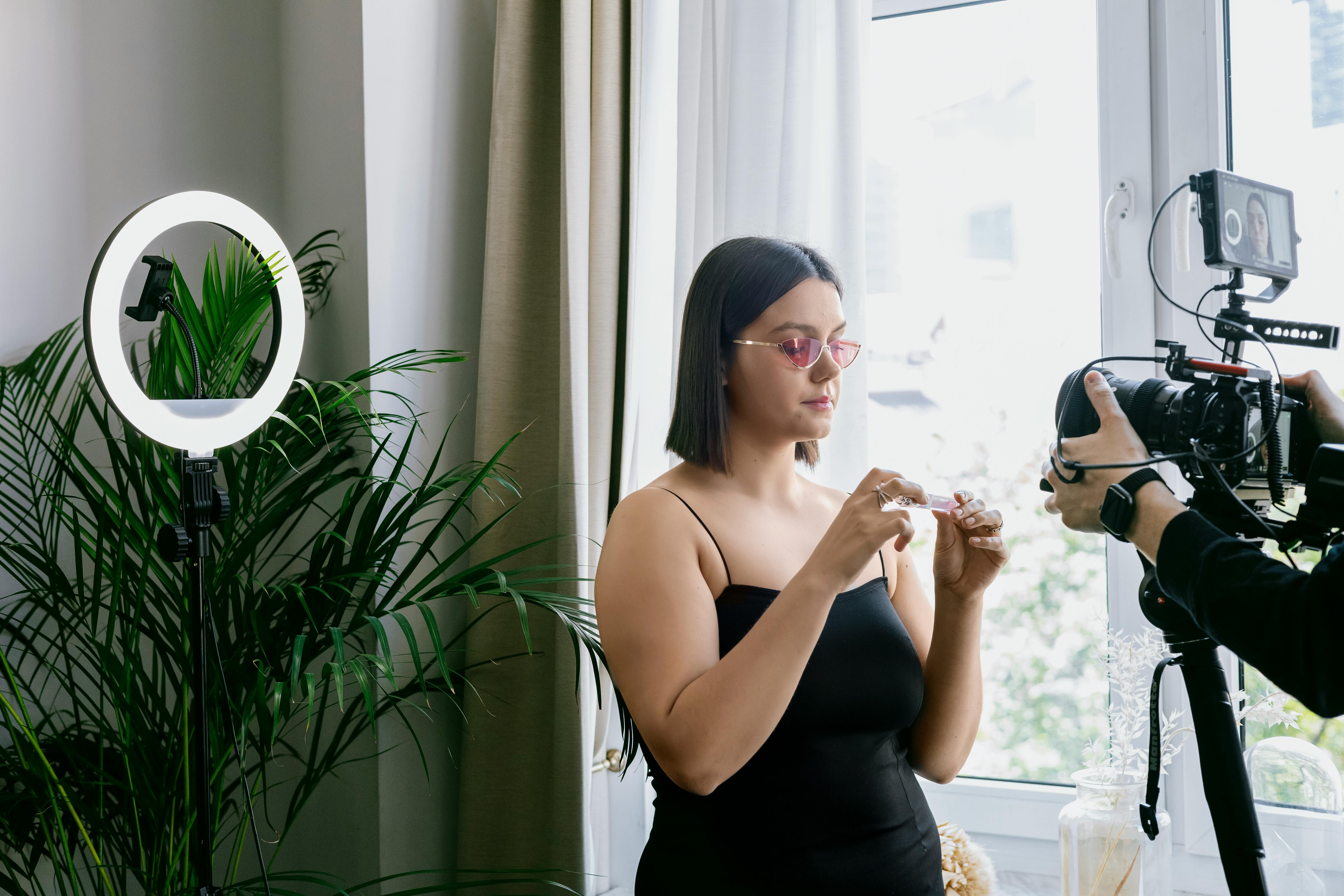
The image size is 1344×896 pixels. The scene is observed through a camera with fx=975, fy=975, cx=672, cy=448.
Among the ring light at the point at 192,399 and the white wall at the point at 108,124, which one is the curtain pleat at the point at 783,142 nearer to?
the ring light at the point at 192,399

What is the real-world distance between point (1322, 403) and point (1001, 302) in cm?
86

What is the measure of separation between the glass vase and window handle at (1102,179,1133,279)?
0.81 meters

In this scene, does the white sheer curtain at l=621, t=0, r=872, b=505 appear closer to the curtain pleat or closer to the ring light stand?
the curtain pleat

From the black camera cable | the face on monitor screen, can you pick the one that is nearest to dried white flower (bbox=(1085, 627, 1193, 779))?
the face on monitor screen

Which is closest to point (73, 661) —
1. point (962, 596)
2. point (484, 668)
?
point (484, 668)

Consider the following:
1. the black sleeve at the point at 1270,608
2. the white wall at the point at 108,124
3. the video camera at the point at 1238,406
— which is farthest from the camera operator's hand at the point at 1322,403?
the white wall at the point at 108,124

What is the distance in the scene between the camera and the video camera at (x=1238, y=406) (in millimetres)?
958

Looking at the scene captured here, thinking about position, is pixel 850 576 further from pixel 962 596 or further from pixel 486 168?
pixel 486 168

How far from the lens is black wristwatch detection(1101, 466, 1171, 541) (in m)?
0.98

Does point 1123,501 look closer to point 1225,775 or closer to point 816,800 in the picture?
point 1225,775

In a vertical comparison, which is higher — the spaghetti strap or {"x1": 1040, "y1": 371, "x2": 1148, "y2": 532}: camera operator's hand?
{"x1": 1040, "y1": 371, "x2": 1148, "y2": 532}: camera operator's hand

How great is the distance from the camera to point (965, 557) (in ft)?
4.05

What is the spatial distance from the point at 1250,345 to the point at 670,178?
1076mm

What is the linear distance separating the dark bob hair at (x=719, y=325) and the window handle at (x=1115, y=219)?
0.64 m
